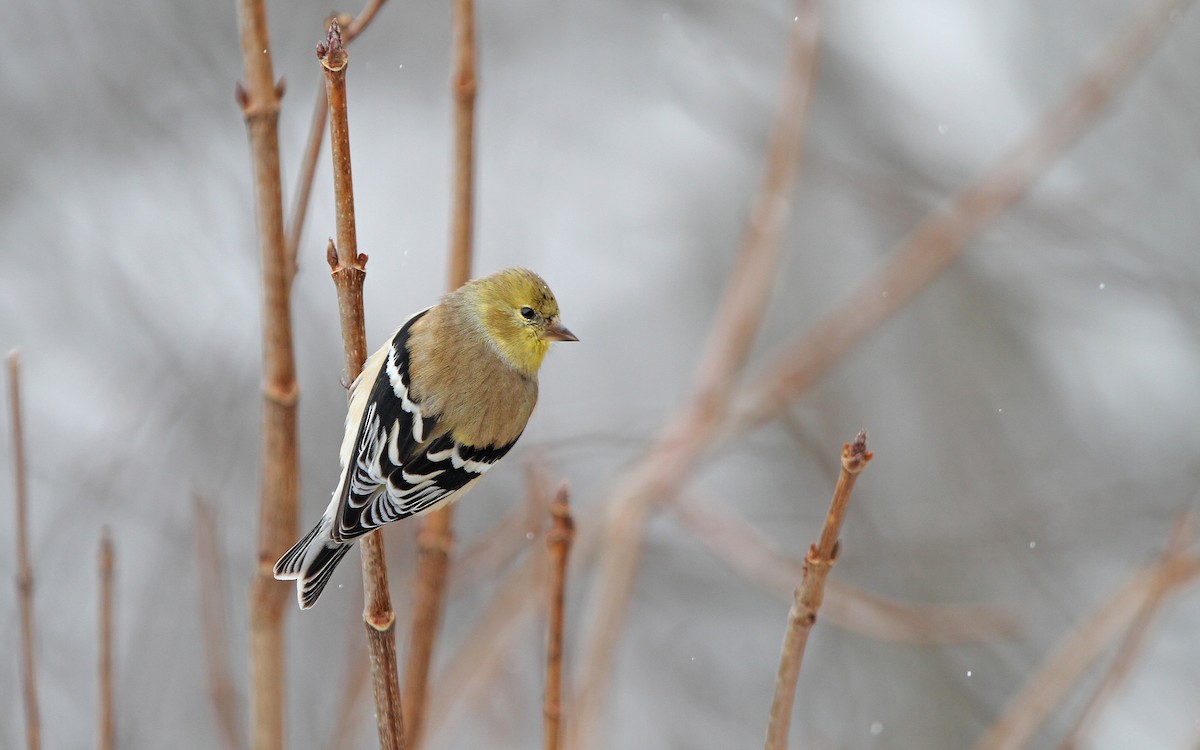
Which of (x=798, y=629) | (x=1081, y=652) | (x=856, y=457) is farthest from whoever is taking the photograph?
(x=1081, y=652)

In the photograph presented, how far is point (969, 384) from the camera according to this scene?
6.14 meters

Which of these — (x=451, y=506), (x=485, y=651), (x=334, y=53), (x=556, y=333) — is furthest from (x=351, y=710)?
(x=334, y=53)

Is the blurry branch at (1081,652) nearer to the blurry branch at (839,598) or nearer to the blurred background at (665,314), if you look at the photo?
the blurry branch at (839,598)

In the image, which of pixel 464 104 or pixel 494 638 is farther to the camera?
pixel 494 638

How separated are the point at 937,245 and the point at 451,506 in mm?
1311

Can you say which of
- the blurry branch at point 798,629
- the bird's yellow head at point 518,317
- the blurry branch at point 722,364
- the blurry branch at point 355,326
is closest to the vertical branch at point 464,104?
the bird's yellow head at point 518,317

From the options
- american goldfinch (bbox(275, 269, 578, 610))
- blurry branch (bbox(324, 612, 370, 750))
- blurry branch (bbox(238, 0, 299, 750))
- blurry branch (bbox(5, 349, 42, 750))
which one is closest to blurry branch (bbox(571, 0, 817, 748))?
american goldfinch (bbox(275, 269, 578, 610))

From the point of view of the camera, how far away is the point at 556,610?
1364 mm

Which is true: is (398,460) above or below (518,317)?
below

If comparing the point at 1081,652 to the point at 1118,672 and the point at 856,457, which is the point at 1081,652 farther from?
the point at 856,457

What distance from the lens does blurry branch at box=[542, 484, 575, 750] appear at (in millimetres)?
1354

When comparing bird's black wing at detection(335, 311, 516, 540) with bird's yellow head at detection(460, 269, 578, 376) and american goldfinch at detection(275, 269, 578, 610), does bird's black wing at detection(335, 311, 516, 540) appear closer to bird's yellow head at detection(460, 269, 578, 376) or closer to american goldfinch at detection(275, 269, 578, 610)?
american goldfinch at detection(275, 269, 578, 610)

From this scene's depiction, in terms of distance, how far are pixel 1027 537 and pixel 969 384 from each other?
1.57m

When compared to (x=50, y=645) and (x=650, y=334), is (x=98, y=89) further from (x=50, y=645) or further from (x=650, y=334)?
(x=650, y=334)
